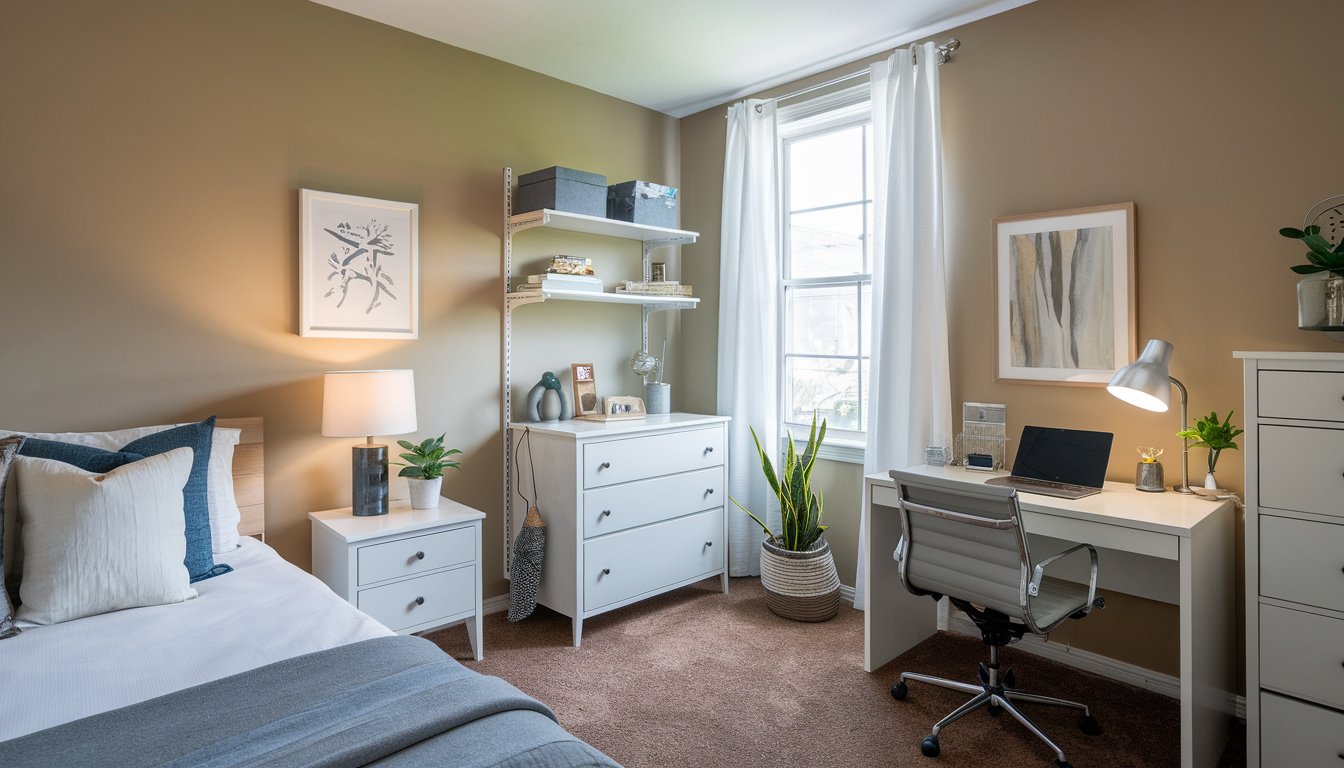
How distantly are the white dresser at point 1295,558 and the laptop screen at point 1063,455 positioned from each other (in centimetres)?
50

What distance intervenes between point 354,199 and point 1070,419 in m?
2.95

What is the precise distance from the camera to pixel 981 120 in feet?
9.86

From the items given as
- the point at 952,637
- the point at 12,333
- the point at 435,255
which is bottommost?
the point at 952,637

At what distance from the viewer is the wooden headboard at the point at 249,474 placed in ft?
8.60

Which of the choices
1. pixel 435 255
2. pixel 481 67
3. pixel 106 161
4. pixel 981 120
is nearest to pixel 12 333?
pixel 106 161

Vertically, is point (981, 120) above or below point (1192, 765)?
above

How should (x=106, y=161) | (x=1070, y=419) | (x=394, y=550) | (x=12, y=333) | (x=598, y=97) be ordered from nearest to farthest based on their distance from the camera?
(x=12, y=333) < (x=106, y=161) < (x=394, y=550) < (x=1070, y=419) < (x=598, y=97)

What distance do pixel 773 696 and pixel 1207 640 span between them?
1.33 m

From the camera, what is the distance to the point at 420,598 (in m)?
2.66

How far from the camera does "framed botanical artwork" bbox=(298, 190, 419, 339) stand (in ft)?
9.17

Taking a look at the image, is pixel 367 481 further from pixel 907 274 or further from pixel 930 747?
pixel 907 274

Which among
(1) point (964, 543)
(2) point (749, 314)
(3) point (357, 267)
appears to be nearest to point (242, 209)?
(3) point (357, 267)

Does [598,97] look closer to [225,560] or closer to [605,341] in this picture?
[605,341]

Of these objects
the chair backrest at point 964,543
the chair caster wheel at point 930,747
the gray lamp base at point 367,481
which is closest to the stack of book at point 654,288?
the gray lamp base at point 367,481
